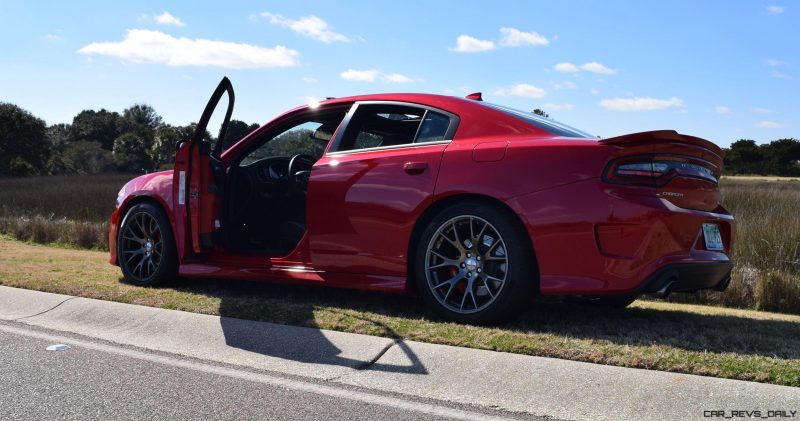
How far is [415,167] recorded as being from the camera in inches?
188

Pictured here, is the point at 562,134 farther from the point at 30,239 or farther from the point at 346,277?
the point at 30,239

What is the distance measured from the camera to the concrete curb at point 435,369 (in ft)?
10.3

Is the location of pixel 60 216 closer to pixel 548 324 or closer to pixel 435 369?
pixel 548 324

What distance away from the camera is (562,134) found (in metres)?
4.68

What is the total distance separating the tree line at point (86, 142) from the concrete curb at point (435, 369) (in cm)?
2379

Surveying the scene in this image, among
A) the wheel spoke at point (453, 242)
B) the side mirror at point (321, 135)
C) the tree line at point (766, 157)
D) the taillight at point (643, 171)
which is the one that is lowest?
the wheel spoke at point (453, 242)

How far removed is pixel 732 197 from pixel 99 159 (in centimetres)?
7724

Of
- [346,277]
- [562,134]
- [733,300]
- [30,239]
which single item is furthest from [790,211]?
[30,239]

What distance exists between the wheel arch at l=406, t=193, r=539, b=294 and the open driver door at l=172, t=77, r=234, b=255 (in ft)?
6.10

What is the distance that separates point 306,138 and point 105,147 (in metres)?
98.6

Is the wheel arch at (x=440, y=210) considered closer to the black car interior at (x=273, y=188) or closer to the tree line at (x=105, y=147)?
the black car interior at (x=273, y=188)

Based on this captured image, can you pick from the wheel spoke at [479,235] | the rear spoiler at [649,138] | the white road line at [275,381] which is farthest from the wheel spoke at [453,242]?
the white road line at [275,381]

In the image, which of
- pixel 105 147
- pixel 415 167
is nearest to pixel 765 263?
pixel 415 167

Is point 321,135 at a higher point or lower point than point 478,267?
higher
